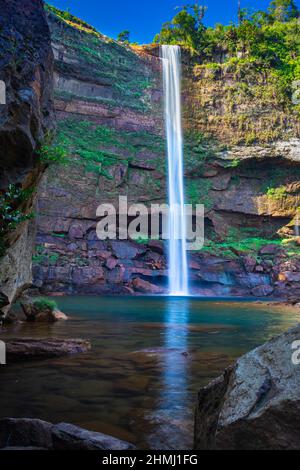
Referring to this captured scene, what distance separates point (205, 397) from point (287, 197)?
49447mm

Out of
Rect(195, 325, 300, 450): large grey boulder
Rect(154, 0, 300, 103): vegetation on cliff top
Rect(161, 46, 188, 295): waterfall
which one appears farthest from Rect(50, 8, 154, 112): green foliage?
Rect(195, 325, 300, 450): large grey boulder

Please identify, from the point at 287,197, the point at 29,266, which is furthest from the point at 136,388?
the point at 287,197

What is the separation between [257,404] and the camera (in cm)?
303

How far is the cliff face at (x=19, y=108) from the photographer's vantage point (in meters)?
7.68

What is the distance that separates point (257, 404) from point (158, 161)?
47390 millimetres

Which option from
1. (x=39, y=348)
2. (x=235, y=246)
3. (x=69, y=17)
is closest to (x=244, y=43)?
(x=69, y=17)

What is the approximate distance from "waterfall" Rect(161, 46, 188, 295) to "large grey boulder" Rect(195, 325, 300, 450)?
125 ft

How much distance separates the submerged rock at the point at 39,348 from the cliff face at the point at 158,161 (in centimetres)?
3186

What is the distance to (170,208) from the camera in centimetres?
4759

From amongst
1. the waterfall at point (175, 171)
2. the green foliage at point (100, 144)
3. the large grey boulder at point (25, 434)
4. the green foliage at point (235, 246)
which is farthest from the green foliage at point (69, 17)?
the large grey boulder at point (25, 434)

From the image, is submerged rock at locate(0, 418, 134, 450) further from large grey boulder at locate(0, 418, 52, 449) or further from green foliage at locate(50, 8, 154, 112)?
green foliage at locate(50, 8, 154, 112)

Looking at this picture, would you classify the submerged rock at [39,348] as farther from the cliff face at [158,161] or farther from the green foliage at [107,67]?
the green foliage at [107,67]

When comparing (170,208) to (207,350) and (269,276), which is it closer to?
(269,276)

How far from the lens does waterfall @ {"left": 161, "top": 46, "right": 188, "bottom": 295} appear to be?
43188 millimetres
